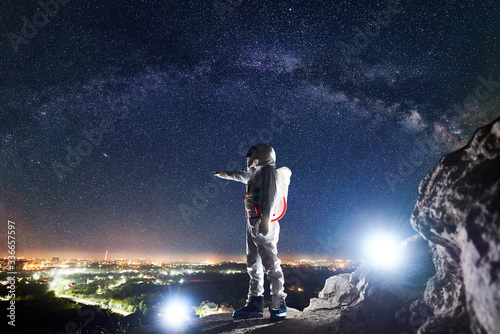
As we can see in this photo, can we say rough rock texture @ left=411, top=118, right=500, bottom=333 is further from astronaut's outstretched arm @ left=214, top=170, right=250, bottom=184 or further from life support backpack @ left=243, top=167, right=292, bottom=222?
astronaut's outstretched arm @ left=214, top=170, right=250, bottom=184

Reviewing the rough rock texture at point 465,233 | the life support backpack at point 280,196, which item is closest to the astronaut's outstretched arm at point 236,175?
the life support backpack at point 280,196

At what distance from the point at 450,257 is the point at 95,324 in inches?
455

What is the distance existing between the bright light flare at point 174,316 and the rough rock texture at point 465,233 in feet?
14.5

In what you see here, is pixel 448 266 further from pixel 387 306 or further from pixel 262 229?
pixel 262 229

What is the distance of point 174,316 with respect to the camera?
212 inches

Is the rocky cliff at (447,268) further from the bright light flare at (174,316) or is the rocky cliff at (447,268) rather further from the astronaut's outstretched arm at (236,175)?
the astronaut's outstretched arm at (236,175)

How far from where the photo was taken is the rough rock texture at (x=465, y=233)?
1697 mm

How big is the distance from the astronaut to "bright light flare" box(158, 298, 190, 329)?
3.91 feet

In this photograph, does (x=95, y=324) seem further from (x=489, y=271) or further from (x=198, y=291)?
(x=198, y=291)

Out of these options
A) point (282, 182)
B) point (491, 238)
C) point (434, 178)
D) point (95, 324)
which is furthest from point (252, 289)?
point (95, 324)

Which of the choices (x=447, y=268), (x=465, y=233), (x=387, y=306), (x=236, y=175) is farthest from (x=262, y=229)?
(x=465, y=233)

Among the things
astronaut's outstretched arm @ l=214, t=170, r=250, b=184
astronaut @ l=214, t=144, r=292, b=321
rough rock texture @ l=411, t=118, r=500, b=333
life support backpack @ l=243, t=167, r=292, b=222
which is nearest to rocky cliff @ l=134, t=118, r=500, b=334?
rough rock texture @ l=411, t=118, r=500, b=333

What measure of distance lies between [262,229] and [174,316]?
3.10 metres

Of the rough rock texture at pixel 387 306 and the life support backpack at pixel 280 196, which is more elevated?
the life support backpack at pixel 280 196
